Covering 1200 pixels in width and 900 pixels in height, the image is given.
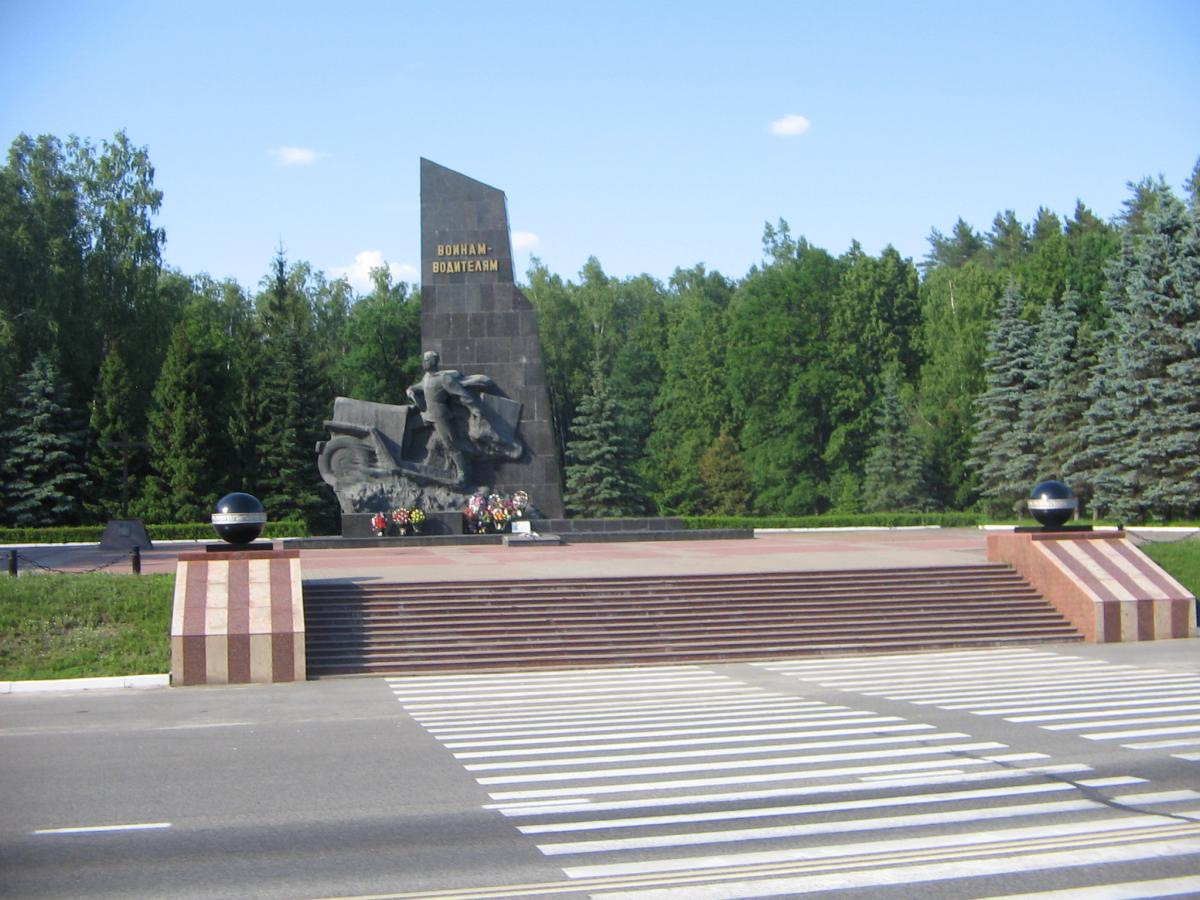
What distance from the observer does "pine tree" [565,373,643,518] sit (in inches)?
1670

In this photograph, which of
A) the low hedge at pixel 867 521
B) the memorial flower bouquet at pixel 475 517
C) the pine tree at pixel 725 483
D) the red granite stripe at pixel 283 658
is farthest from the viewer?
the pine tree at pixel 725 483

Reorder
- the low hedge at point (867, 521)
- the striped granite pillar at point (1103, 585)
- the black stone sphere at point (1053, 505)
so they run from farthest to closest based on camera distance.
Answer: the low hedge at point (867, 521)
the black stone sphere at point (1053, 505)
the striped granite pillar at point (1103, 585)

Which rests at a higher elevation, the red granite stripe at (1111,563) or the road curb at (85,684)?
the red granite stripe at (1111,563)

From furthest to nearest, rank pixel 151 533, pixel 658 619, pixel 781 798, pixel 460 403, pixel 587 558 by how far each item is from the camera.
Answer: pixel 151 533 → pixel 460 403 → pixel 587 558 → pixel 658 619 → pixel 781 798

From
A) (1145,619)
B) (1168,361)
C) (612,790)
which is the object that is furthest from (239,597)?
(1168,361)

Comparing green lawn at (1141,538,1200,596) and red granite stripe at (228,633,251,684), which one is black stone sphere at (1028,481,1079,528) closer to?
green lawn at (1141,538,1200,596)

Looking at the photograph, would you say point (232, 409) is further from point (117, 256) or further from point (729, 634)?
point (729, 634)

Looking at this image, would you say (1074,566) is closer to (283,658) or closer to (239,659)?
(283,658)

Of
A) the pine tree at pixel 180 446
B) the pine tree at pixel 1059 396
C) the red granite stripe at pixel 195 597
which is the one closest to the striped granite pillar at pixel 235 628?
the red granite stripe at pixel 195 597

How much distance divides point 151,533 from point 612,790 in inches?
1236

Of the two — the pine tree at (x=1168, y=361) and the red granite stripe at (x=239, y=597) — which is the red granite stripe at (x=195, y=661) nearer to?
the red granite stripe at (x=239, y=597)

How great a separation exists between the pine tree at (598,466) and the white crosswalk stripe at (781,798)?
29.5 meters

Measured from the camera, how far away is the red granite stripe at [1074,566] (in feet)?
Answer: 60.0

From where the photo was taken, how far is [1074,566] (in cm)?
1895
